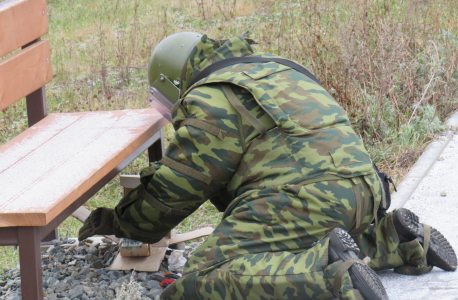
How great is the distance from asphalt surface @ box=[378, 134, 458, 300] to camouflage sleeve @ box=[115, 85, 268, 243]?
3.01ft

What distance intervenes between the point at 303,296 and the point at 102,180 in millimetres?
949

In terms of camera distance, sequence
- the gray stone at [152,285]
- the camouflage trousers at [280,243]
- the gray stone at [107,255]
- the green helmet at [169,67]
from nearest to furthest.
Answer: the camouflage trousers at [280,243] < the green helmet at [169,67] < the gray stone at [152,285] < the gray stone at [107,255]

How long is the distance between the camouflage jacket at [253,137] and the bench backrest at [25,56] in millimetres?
1021

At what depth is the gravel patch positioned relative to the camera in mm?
2558

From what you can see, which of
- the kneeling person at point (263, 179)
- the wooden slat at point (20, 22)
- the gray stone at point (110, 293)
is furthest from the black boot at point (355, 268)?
the wooden slat at point (20, 22)

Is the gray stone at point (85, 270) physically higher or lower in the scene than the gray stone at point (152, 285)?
lower

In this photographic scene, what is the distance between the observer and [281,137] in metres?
2.12

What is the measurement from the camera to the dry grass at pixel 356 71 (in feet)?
13.6

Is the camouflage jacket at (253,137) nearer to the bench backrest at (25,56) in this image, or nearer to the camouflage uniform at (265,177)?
the camouflage uniform at (265,177)

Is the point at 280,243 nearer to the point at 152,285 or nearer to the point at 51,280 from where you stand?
the point at 152,285

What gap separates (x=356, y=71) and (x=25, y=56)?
2.60 metres

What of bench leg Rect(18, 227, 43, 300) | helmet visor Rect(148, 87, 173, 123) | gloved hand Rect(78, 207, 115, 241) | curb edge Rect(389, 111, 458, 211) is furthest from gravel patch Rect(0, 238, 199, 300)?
curb edge Rect(389, 111, 458, 211)

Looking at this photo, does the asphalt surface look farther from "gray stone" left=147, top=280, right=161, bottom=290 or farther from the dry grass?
"gray stone" left=147, top=280, right=161, bottom=290

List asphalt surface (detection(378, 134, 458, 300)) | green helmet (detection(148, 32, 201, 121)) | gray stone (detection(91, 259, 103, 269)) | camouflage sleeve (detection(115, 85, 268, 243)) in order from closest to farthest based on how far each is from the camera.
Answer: camouflage sleeve (detection(115, 85, 268, 243)) < asphalt surface (detection(378, 134, 458, 300)) < green helmet (detection(148, 32, 201, 121)) < gray stone (detection(91, 259, 103, 269))
